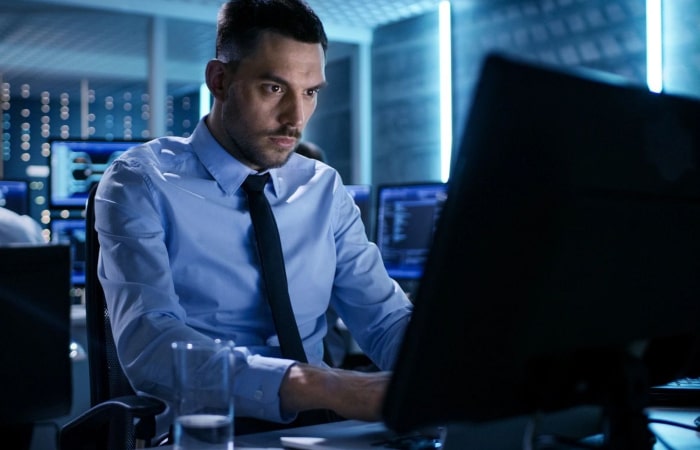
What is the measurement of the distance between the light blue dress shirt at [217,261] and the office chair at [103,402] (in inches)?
1.9

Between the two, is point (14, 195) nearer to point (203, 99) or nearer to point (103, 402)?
A: point (103, 402)

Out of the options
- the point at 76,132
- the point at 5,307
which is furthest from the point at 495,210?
the point at 76,132

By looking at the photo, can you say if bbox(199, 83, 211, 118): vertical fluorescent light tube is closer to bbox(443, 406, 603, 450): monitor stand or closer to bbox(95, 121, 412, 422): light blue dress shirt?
bbox(95, 121, 412, 422): light blue dress shirt

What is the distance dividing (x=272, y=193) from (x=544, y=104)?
1048 mm

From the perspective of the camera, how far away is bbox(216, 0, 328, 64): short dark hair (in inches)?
61.8

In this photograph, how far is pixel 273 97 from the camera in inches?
62.1

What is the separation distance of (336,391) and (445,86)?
5.25 meters

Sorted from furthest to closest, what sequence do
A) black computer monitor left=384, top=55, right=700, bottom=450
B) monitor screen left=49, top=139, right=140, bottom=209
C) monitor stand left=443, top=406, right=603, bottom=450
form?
1. monitor screen left=49, top=139, right=140, bottom=209
2. monitor stand left=443, top=406, right=603, bottom=450
3. black computer monitor left=384, top=55, right=700, bottom=450

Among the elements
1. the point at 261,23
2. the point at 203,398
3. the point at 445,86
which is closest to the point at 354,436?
the point at 203,398

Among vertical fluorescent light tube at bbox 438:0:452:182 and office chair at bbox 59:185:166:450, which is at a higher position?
vertical fluorescent light tube at bbox 438:0:452:182

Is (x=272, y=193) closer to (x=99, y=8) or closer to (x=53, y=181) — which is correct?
(x=53, y=181)

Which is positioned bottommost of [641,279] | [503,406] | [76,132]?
[503,406]

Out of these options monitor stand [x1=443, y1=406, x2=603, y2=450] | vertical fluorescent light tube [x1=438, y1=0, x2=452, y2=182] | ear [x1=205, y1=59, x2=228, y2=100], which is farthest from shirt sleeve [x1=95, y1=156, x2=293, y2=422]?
vertical fluorescent light tube [x1=438, y1=0, x2=452, y2=182]

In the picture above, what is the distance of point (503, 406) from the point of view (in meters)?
0.71
